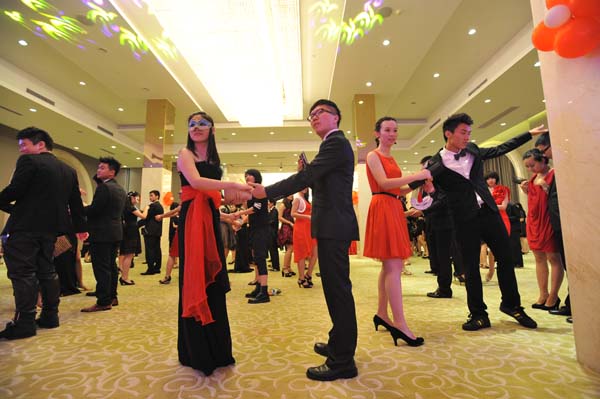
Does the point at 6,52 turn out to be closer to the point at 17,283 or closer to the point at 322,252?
the point at 17,283

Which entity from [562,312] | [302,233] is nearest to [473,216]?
[562,312]

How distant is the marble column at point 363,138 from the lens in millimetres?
8625

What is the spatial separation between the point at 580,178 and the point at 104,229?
3927mm

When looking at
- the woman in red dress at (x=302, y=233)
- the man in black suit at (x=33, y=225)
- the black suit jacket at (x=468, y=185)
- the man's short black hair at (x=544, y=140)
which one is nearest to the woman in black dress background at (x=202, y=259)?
the man in black suit at (x=33, y=225)

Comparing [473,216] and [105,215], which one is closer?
[473,216]

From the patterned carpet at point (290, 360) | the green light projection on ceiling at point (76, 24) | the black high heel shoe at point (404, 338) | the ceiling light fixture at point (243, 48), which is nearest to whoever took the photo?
A: the patterned carpet at point (290, 360)

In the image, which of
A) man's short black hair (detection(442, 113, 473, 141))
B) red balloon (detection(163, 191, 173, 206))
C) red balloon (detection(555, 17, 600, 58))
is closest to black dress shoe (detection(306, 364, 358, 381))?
man's short black hair (detection(442, 113, 473, 141))

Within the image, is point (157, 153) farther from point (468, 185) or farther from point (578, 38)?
point (578, 38)

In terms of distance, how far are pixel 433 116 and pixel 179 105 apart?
8632 millimetres

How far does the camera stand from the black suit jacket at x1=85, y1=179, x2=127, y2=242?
10.3 feet

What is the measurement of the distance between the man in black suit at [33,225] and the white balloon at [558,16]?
3.60 m

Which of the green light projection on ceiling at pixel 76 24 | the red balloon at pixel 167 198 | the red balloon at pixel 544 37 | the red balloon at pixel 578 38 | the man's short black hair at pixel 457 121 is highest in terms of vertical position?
the green light projection on ceiling at pixel 76 24

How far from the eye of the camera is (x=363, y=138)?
8.75 m

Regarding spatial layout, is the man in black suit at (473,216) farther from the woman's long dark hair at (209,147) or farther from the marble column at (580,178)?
the woman's long dark hair at (209,147)
